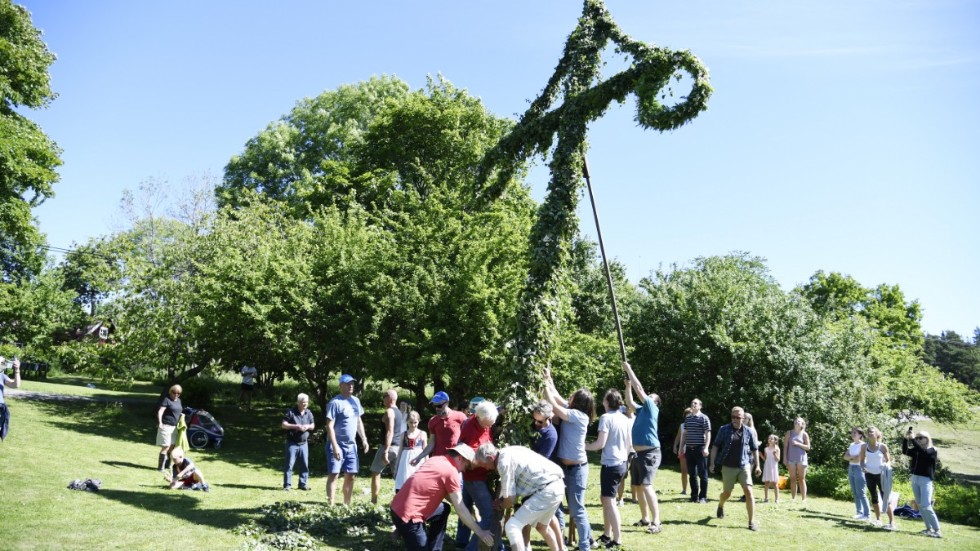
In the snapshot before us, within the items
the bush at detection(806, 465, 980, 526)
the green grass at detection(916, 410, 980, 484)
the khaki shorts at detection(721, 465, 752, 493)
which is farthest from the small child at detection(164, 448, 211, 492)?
the green grass at detection(916, 410, 980, 484)

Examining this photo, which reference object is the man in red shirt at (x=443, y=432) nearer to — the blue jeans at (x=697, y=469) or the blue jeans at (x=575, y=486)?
the blue jeans at (x=575, y=486)

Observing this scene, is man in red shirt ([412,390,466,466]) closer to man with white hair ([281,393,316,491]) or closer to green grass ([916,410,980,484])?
man with white hair ([281,393,316,491])

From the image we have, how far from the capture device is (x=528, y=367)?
8.62 metres

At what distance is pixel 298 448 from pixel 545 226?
270 inches

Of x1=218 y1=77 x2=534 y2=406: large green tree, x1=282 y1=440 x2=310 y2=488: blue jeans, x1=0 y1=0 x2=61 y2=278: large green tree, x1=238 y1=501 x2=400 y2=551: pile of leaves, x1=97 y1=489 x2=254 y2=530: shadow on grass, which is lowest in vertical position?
x1=97 y1=489 x2=254 y2=530: shadow on grass

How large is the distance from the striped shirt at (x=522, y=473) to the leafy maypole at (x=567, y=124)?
1.92 m

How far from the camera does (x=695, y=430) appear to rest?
12.8 meters

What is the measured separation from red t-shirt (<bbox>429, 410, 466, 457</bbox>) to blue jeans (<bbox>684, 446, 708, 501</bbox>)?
251 inches

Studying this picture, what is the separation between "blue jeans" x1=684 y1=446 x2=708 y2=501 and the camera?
41.7 ft

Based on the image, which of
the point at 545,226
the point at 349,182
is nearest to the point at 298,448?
the point at 545,226

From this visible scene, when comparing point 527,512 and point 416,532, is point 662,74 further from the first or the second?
point 416,532

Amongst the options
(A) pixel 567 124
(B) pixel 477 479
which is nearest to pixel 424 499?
(B) pixel 477 479

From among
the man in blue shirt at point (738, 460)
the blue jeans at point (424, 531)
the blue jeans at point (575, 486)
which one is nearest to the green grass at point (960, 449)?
the man in blue shirt at point (738, 460)

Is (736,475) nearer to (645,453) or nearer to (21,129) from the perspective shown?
(645,453)
